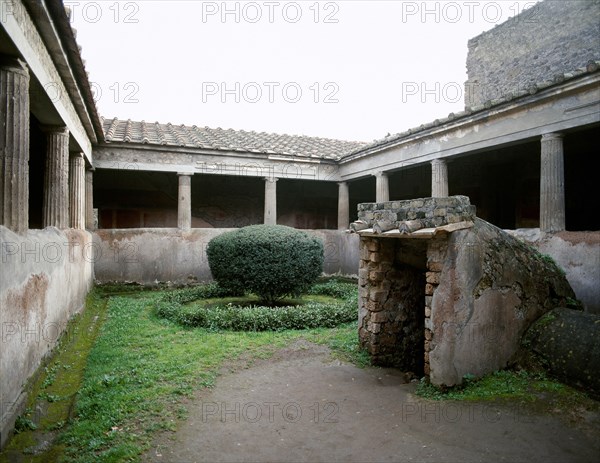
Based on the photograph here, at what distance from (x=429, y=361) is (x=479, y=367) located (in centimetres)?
54

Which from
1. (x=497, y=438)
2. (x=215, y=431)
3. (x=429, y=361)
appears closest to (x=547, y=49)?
(x=429, y=361)

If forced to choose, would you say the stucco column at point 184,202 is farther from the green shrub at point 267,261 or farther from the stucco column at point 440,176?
the stucco column at point 440,176

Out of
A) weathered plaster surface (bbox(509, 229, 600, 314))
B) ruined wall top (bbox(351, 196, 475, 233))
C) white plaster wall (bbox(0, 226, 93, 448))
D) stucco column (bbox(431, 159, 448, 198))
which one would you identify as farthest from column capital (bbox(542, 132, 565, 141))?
white plaster wall (bbox(0, 226, 93, 448))

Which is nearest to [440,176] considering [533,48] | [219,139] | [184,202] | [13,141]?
[533,48]

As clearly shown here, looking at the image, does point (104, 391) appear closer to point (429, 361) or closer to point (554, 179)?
point (429, 361)

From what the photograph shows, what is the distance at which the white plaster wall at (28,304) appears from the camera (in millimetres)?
3641

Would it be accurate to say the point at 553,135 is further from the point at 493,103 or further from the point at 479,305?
the point at 479,305

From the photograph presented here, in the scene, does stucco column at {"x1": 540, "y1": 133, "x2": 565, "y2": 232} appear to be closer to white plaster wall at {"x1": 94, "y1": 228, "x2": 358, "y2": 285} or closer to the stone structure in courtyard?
the stone structure in courtyard

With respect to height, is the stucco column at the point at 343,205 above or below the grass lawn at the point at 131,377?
above

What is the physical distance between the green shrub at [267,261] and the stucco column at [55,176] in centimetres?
297

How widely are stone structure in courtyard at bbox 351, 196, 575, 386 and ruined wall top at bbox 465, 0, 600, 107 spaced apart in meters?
7.78

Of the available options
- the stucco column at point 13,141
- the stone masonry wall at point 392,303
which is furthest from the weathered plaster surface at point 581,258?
the stucco column at point 13,141

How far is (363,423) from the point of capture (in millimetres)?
3811

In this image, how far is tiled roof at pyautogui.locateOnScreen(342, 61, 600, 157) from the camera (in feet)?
21.2
